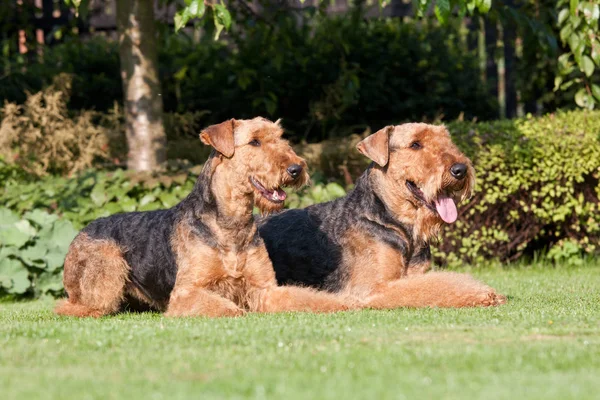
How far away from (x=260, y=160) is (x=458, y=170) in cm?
118

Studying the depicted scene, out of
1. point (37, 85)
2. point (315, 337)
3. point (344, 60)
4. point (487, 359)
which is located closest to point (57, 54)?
point (37, 85)

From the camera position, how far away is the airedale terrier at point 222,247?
18.6ft

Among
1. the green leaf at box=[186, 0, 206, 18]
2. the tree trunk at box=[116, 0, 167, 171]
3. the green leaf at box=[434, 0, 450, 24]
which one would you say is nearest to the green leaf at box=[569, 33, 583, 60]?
the green leaf at box=[434, 0, 450, 24]

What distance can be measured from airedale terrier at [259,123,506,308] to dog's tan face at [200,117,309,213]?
→ 1.99 feet

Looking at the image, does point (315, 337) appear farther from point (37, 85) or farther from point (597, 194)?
point (37, 85)

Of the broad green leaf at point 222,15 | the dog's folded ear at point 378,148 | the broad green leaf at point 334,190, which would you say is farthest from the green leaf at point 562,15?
the dog's folded ear at point 378,148

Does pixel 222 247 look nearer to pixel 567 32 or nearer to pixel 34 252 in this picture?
pixel 34 252

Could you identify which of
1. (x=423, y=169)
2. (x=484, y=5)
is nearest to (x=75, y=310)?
(x=423, y=169)

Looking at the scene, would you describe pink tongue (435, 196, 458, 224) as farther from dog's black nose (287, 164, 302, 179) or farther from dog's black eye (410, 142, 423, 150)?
dog's black nose (287, 164, 302, 179)

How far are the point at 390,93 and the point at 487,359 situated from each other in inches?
328

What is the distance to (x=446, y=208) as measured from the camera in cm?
590

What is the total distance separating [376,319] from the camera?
522 centimetres

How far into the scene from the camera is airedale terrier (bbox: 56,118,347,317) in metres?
5.68

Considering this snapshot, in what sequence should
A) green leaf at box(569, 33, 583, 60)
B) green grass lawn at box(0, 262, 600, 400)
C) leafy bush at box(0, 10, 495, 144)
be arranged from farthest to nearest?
leafy bush at box(0, 10, 495, 144), green leaf at box(569, 33, 583, 60), green grass lawn at box(0, 262, 600, 400)
